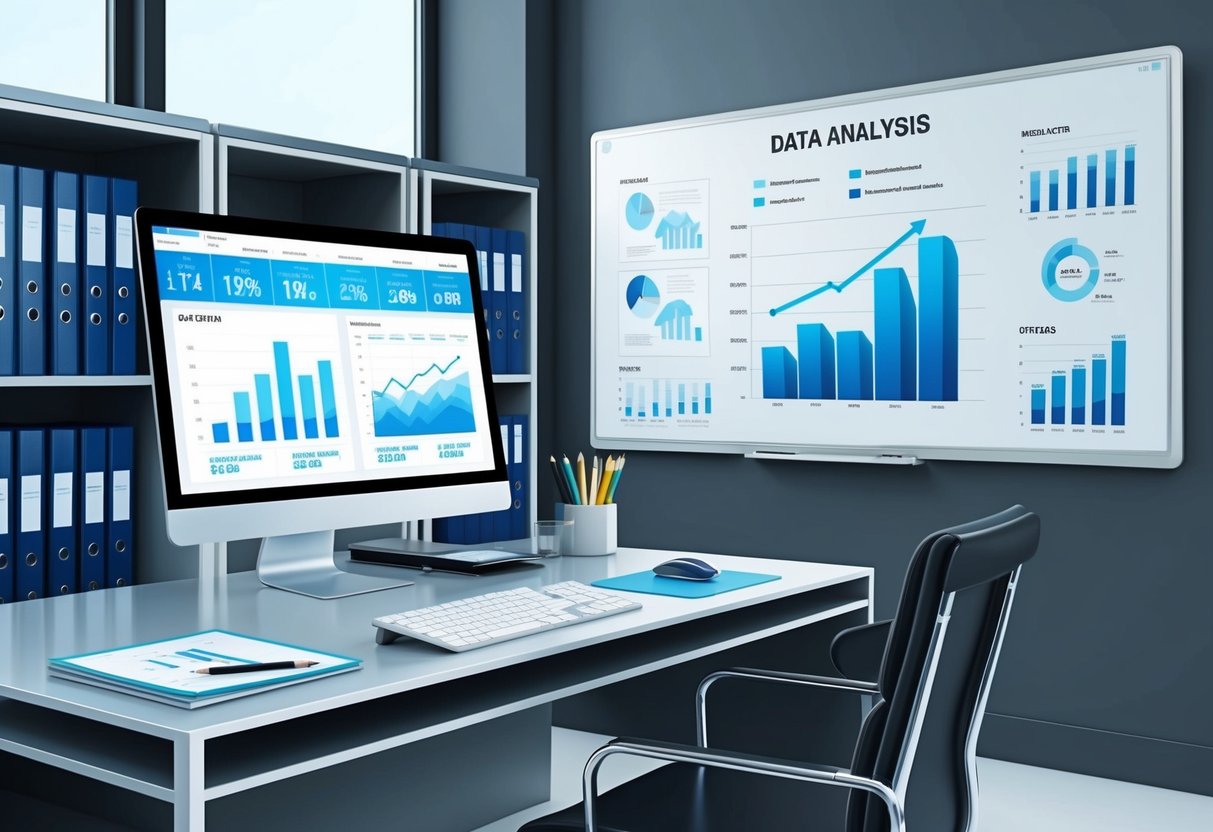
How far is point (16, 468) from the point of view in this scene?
6.61 feet

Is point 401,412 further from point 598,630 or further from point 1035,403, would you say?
point 1035,403

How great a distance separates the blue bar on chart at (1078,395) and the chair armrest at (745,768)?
1.94 meters

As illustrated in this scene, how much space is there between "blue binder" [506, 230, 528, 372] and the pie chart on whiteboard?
85 centimetres

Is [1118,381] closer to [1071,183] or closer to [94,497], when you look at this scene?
[1071,183]

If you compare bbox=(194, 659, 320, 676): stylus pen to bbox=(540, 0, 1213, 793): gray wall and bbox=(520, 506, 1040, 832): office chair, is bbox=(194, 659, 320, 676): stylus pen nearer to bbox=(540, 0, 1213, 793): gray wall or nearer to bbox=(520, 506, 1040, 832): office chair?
bbox=(520, 506, 1040, 832): office chair

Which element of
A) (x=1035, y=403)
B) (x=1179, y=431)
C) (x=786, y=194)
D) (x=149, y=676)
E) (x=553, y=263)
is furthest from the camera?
(x=553, y=263)

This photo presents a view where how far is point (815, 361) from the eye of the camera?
351 cm

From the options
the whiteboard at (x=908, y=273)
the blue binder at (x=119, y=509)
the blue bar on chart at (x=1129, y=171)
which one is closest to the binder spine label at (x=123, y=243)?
the blue binder at (x=119, y=509)

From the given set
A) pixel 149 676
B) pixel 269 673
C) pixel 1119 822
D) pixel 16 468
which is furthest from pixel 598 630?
pixel 1119 822

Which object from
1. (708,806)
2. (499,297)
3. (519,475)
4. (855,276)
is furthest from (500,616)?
(855,276)

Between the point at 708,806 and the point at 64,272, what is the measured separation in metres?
1.43

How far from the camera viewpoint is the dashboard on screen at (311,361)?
1.76m

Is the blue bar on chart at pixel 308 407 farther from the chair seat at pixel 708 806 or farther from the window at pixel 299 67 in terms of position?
the window at pixel 299 67

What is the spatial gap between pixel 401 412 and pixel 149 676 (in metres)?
0.83
